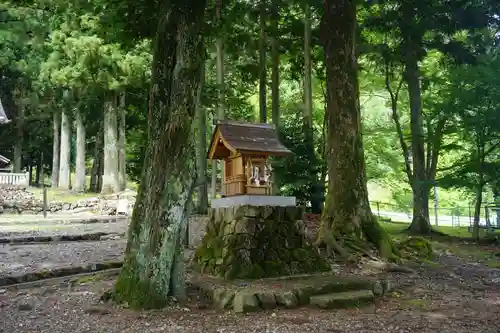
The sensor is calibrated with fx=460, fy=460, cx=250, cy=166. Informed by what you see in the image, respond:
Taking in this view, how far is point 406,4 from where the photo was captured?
1204cm

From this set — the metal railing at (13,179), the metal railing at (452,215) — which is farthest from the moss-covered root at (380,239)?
the metal railing at (13,179)

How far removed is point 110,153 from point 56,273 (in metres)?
17.4

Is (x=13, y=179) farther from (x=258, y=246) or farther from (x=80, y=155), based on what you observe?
(x=258, y=246)

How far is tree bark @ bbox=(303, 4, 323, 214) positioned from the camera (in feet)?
50.2

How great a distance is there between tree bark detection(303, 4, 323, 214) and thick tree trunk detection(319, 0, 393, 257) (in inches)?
205

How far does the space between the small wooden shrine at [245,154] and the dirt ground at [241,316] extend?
2.21 meters

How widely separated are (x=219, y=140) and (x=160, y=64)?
2267mm

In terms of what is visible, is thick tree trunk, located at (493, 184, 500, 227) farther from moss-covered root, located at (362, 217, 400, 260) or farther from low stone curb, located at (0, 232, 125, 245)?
low stone curb, located at (0, 232, 125, 245)

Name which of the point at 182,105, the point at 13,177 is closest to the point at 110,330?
the point at 182,105

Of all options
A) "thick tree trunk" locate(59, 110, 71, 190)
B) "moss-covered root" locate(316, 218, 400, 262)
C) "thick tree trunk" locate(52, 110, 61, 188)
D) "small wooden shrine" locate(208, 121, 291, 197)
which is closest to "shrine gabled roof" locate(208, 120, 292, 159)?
"small wooden shrine" locate(208, 121, 291, 197)

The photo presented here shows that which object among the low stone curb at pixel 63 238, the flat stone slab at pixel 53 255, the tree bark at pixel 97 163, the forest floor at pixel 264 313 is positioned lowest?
the forest floor at pixel 264 313

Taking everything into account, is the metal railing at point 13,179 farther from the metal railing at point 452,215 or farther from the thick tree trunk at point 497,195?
the thick tree trunk at point 497,195

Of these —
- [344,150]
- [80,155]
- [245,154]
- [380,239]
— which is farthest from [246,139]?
[80,155]

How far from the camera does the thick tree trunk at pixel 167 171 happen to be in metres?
5.91
